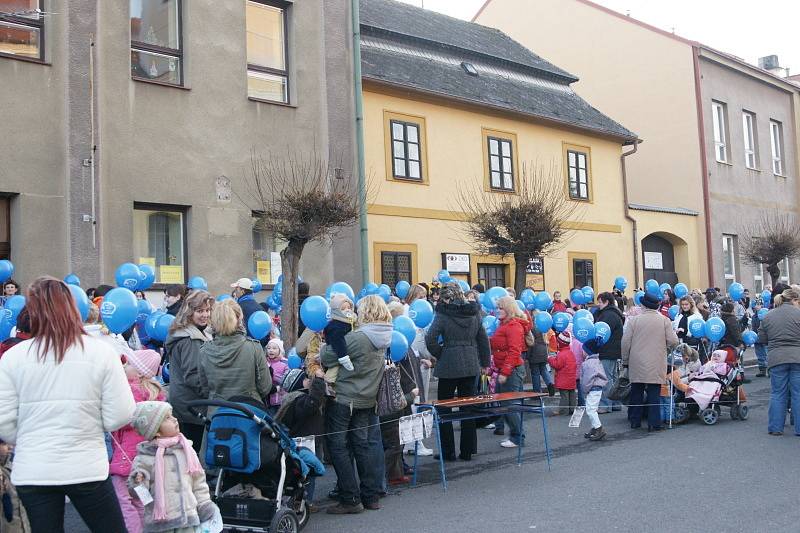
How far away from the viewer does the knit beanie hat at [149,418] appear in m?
5.46

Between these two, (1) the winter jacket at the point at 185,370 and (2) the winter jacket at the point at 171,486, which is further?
(1) the winter jacket at the point at 185,370

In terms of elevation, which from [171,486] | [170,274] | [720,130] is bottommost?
[171,486]

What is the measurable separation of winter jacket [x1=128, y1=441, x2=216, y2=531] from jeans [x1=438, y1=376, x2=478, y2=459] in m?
4.30

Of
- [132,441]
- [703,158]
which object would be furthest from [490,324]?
[703,158]

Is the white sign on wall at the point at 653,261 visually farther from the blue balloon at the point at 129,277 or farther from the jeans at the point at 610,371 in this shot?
the blue balloon at the point at 129,277

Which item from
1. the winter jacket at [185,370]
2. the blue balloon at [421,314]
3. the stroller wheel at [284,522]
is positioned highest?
the blue balloon at [421,314]

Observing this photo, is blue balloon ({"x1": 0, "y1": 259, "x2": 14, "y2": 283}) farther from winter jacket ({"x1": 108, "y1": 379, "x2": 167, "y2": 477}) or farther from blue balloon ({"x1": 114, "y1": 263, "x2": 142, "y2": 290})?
winter jacket ({"x1": 108, "y1": 379, "x2": 167, "y2": 477})

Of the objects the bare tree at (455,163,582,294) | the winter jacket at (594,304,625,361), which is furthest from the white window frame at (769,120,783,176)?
the winter jacket at (594,304,625,361)

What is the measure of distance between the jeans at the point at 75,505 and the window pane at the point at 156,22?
11089 millimetres

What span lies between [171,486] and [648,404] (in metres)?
7.38

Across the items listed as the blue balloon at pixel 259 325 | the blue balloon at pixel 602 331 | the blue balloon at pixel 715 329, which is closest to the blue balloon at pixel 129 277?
the blue balloon at pixel 259 325

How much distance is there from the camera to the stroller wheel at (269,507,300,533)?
6.15 meters

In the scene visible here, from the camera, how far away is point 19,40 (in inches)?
505

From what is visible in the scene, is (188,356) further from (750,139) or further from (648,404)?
(750,139)
